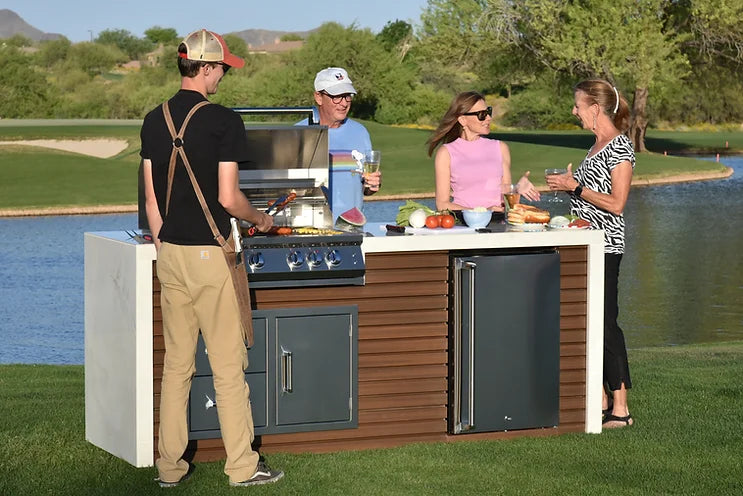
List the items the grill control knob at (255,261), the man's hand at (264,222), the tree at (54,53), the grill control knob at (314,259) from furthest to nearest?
the tree at (54,53), the grill control knob at (314,259), the grill control knob at (255,261), the man's hand at (264,222)

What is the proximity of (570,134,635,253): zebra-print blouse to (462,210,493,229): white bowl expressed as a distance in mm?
495

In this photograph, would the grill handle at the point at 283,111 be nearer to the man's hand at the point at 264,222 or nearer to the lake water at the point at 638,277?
the man's hand at the point at 264,222

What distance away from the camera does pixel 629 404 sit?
7117mm

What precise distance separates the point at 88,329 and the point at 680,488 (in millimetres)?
2919

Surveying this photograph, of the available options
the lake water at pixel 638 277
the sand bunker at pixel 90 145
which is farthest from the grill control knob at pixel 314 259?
the sand bunker at pixel 90 145

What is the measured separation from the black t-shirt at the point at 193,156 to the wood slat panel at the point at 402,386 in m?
1.31

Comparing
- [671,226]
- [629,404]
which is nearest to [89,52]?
[671,226]

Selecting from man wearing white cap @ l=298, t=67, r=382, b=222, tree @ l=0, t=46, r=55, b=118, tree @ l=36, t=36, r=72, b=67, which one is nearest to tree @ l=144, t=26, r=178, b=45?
tree @ l=36, t=36, r=72, b=67

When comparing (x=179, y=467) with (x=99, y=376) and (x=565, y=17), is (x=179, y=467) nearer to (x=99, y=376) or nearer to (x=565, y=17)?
(x=99, y=376)

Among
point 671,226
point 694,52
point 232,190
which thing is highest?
point 694,52

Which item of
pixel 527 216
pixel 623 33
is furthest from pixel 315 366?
pixel 623 33

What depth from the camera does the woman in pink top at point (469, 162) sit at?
6715 mm

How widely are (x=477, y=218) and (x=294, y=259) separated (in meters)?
1.11

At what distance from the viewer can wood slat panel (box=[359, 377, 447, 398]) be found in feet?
19.5
